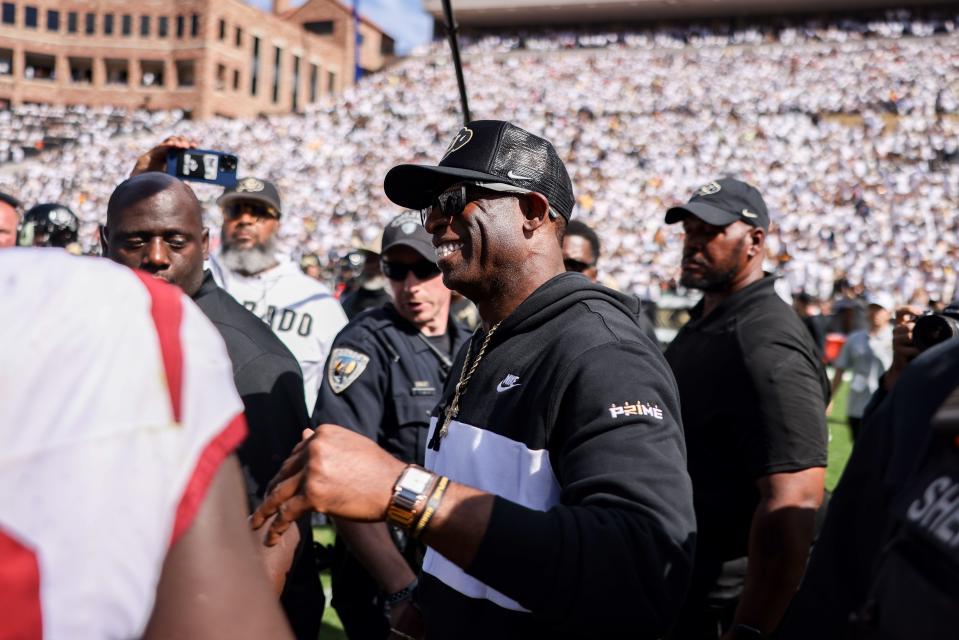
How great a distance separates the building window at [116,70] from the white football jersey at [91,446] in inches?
2445

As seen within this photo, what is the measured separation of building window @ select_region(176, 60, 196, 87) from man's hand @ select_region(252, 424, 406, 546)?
57.8 metres

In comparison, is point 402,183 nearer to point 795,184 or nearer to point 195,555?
point 195,555

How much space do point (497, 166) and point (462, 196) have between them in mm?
110

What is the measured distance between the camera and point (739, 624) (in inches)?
108

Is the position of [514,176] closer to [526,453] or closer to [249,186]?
[526,453]

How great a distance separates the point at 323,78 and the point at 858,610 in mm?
63667

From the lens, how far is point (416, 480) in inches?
57.3

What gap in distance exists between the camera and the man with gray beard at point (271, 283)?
444cm

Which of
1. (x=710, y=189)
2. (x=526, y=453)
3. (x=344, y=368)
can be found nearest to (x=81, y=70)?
(x=344, y=368)

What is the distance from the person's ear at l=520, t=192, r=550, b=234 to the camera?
2.04 meters

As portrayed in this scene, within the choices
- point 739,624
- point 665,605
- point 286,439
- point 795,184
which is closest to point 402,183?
point 286,439

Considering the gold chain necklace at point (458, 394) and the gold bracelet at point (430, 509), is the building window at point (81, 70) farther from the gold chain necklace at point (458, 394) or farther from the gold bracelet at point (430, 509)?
the gold bracelet at point (430, 509)

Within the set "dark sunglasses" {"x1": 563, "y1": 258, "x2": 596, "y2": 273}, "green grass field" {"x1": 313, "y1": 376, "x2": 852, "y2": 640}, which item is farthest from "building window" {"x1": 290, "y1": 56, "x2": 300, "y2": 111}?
"dark sunglasses" {"x1": 563, "y1": 258, "x2": 596, "y2": 273}

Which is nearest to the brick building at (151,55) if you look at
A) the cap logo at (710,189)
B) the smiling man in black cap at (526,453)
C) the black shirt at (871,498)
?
the cap logo at (710,189)
